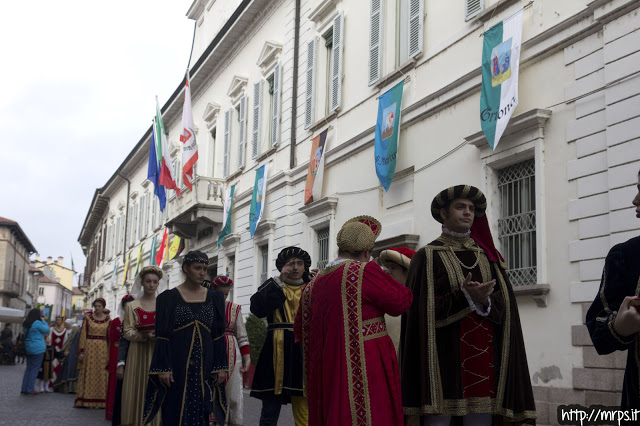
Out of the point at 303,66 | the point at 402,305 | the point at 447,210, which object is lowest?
the point at 402,305

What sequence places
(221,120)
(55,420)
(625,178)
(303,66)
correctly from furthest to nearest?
(221,120) → (303,66) → (55,420) → (625,178)

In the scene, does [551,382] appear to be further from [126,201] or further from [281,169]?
[126,201]

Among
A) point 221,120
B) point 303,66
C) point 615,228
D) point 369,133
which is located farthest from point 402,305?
point 221,120

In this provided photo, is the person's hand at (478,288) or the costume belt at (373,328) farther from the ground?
the person's hand at (478,288)

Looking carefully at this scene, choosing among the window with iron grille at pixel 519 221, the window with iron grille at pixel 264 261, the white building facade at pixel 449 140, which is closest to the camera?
the white building facade at pixel 449 140

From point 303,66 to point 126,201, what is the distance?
27.2 meters

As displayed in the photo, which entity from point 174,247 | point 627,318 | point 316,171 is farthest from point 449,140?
point 174,247

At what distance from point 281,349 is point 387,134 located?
6927 mm

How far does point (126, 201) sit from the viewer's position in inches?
1716

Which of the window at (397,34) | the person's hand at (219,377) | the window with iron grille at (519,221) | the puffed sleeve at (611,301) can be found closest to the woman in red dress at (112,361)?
the person's hand at (219,377)

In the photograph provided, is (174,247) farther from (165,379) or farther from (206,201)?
(165,379)

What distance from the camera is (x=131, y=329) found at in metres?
7.88

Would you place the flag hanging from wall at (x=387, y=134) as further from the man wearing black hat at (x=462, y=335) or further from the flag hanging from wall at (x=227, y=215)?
the flag hanging from wall at (x=227, y=215)

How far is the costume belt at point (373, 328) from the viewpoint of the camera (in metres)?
4.71
